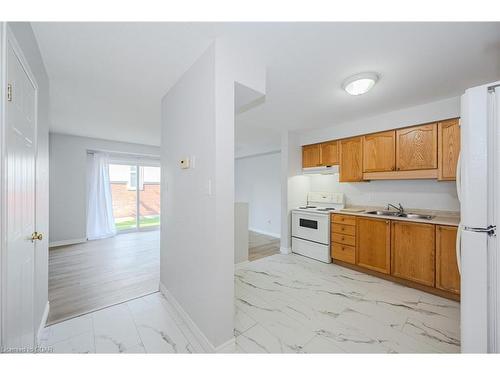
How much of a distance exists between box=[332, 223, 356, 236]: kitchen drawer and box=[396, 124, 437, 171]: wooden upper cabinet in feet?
3.50

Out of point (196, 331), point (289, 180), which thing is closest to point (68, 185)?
point (196, 331)

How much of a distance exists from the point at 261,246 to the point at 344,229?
6.29 ft

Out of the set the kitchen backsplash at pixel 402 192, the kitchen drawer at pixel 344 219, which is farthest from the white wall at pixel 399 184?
the kitchen drawer at pixel 344 219

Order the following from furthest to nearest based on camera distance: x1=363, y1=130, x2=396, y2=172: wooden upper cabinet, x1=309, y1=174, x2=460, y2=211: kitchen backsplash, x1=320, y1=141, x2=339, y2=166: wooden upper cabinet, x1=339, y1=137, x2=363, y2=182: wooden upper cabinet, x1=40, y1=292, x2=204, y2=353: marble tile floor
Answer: x1=320, y1=141, x2=339, y2=166: wooden upper cabinet
x1=339, y1=137, x2=363, y2=182: wooden upper cabinet
x1=363, y1=130, x2=396, y2=172: wooden upper cabinet
x1=309, y1=174, x2=460, y2=211: kitchen backsplash
x1=40, y1=292, x2=204, y2=353: marble tile floor

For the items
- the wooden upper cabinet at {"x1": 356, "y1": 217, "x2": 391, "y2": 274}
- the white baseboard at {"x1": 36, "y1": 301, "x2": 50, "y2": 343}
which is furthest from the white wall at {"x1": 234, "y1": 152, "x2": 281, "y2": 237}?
the white baseboard at {"x1": 36, "y1": 301, "x2": 50, "y2": 343}

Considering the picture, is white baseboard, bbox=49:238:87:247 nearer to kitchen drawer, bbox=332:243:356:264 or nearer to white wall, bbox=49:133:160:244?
white wall, bbox=49:133:160:244

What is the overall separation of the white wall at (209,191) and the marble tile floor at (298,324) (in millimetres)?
290

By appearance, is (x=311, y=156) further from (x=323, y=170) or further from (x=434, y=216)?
(x=434, y=216)

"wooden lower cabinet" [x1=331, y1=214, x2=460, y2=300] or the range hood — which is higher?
the range hood

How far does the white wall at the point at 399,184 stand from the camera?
104 inches

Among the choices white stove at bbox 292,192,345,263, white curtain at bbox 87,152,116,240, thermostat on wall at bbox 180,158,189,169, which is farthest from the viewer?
white curtain at bbox 87,152,116,240

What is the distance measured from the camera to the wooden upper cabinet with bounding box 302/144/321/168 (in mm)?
3869

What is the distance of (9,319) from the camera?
107cm
